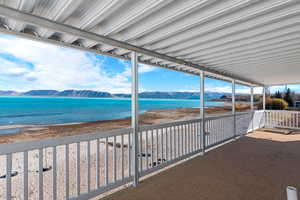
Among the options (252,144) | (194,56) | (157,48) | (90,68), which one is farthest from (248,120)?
(90,68)

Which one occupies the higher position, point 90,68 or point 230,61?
point 90,68

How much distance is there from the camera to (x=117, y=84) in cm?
3222

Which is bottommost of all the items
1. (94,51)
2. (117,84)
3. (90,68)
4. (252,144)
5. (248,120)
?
(252,144)

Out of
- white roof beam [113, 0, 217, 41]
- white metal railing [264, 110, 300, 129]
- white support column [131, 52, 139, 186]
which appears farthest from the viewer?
white metal railing [264, 110, 300, 129]

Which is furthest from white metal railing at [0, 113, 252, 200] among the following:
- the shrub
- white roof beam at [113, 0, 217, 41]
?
the shrub

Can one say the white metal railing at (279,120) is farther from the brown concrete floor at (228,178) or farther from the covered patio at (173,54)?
the brown concrete floor at (228,178)

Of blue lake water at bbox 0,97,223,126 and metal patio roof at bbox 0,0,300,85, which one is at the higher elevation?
metal patio roof at bbox 0,0,300,85

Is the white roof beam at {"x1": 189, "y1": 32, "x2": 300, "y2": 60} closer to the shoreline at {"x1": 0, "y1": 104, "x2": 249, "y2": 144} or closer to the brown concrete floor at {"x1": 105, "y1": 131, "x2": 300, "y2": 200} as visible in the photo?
the brown concrete floor at {"x1": 105, "y1": 131, "x2": 300, "y2": 200}

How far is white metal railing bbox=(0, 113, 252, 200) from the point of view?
165 cm

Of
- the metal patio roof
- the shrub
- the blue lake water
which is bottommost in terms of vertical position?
the blue lake water

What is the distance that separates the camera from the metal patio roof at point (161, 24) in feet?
4.62

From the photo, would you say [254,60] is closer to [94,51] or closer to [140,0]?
[140,0]

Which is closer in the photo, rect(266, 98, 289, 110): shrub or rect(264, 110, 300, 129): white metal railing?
rect(264, 110, 300, 129): white metal railing

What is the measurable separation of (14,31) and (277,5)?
2.74 m
